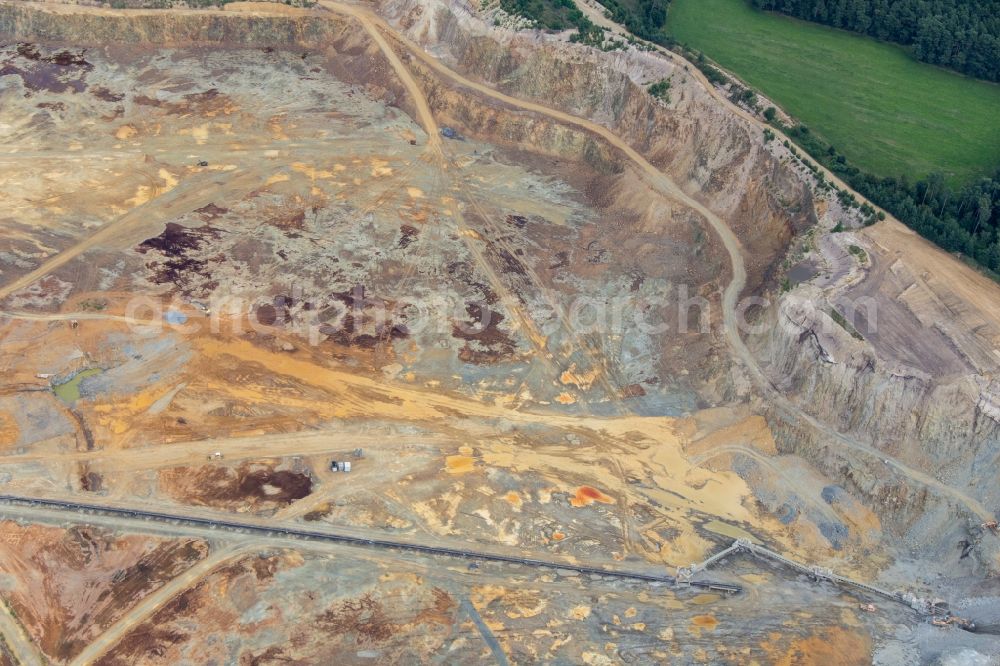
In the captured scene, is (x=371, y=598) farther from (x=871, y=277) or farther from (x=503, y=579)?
(x=871, y=277)

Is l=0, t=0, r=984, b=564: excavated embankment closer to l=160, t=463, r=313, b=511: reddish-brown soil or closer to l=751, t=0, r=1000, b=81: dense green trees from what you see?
l=751, t=0, r=1000, b=81: dense green trees

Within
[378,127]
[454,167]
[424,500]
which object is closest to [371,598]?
[424,500]

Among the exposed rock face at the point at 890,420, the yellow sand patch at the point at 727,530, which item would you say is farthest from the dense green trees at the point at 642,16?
the yellow sand patch at the point at 727,530

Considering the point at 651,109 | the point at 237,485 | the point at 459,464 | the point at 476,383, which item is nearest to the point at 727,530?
the point at 459,464

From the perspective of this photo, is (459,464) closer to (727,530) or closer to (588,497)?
(588,497)

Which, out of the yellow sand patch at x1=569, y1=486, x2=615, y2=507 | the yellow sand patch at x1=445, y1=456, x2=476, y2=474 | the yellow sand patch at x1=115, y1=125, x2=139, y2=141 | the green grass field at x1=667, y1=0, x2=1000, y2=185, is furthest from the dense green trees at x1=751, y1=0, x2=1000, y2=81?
the yellow sand patch at x1=115, y1=125, x2=139, y2=141

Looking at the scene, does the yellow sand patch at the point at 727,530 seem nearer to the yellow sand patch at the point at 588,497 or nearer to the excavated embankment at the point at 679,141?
the yellow sand patch at the point at 588,497
